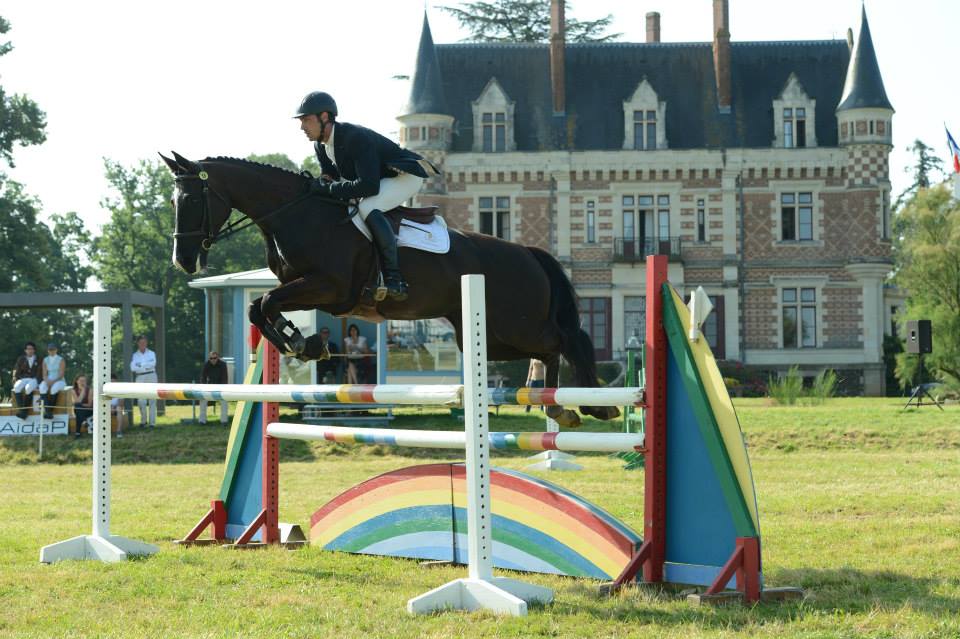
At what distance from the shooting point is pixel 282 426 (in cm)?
709

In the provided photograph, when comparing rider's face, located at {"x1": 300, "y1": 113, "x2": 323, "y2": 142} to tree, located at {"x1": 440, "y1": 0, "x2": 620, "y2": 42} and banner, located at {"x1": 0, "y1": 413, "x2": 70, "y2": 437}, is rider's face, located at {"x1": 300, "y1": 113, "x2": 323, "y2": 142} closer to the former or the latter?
banner, located at {"x1": 0, "y1": 413, "x2": 70, "y2": 437}

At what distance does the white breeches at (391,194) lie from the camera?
6734 millimetres

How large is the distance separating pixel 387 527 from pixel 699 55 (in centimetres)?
3272

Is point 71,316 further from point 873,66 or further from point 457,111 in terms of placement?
point 873,66

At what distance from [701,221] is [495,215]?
6182 millimetres

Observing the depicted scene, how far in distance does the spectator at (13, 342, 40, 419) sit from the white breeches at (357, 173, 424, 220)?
12129 mm

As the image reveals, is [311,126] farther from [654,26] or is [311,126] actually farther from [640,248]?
[654,26]

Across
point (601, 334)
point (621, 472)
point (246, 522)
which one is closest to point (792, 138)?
point (601, 334)

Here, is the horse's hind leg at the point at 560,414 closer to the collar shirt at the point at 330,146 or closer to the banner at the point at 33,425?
the collar shirt at the point at 330,146

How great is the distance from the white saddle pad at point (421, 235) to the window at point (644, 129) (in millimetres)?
30115

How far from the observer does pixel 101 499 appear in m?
7.11

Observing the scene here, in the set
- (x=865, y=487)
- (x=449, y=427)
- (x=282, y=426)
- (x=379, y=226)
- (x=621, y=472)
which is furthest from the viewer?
(x=449, y=427)

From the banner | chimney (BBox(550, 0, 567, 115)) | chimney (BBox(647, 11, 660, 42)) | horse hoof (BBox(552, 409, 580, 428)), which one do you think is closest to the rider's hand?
horse hoof (BBox(552, 409, 580, 428))

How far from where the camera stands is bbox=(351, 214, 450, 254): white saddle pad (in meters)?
6.72
